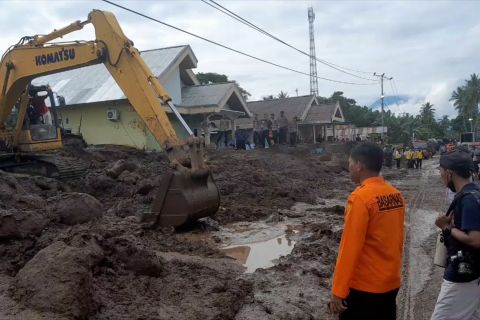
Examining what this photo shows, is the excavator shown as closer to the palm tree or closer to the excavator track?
the excavator track

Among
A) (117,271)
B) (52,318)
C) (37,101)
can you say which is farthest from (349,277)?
(37,101)

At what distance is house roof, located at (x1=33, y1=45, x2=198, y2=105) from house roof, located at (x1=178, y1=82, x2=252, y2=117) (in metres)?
0.93

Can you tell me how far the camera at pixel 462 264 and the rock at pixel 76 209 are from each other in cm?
637

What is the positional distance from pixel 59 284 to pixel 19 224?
2.28 metres

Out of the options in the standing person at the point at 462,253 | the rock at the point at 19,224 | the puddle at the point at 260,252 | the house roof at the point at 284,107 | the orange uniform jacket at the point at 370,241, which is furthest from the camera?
the house roof at the point at 284,107

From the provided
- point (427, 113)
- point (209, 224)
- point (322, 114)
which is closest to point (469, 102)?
point (427, 113)

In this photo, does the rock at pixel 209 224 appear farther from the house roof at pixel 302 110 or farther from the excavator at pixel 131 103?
the house roof at pixel 302 110

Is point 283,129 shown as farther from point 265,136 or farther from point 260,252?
point 260,252

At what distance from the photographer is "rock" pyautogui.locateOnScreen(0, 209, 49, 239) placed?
6.13 m

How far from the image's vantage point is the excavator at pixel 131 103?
894 cm

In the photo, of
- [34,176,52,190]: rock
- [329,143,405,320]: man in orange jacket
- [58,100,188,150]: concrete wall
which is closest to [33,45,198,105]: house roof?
[58,100,188,150]: concrete wall

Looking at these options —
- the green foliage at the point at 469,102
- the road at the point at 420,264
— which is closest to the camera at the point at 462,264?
the road at the point at 420,264

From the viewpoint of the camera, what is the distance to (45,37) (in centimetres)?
1193

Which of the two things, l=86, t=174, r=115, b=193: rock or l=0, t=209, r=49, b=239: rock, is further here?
l=86, t=174, r=115, b=193: rock
